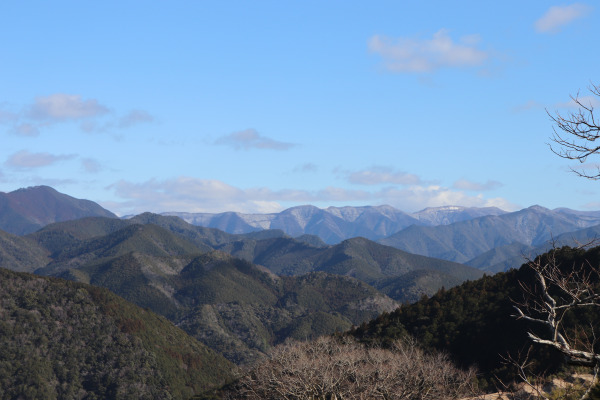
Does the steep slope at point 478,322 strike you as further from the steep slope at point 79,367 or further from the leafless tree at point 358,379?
the steep slope at point 79,367

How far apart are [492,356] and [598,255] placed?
Result: 2532 centimetres

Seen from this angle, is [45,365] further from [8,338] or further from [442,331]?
[442,331]

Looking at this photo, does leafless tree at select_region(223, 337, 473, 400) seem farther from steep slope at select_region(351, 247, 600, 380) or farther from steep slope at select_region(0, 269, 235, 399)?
steep slope at select_region(0, 269, 235, 399)

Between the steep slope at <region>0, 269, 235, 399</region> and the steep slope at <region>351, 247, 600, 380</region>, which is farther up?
the steep slope at <region>351, 247, 600, 380</region>

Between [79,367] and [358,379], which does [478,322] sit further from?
[79,367]

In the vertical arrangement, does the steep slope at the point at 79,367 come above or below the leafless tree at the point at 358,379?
below

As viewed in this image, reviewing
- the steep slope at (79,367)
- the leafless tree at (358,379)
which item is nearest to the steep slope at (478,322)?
the leafless tree at (358,379)

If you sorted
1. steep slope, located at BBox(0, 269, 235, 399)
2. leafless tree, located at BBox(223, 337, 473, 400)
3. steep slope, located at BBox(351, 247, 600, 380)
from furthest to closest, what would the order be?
steep slope, located at BBox(0, 269, 235, 399) → steep slope, located at BBox(351, 247, 600, 380) → leafless tree, located at BBox(223, 337, 473, 400)

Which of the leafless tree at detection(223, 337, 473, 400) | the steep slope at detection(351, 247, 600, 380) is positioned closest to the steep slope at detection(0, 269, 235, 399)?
the steep slope at detection(351, 247, 600, 380)

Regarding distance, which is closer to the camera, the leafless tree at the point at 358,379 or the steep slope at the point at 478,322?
the leafless tree at the point at 358,379

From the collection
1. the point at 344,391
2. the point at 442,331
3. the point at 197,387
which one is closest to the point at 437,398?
the point at 344,391

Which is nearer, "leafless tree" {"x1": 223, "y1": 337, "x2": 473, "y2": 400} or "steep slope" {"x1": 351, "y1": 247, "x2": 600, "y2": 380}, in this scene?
"leafless tree" {"x1": 223, "y1": 337, "x2": 473, "y2": 400}

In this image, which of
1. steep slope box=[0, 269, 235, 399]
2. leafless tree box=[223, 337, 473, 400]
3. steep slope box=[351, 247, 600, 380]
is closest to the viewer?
leafless tree box=[223, 337, 473, 400]

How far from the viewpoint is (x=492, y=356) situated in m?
84.1
